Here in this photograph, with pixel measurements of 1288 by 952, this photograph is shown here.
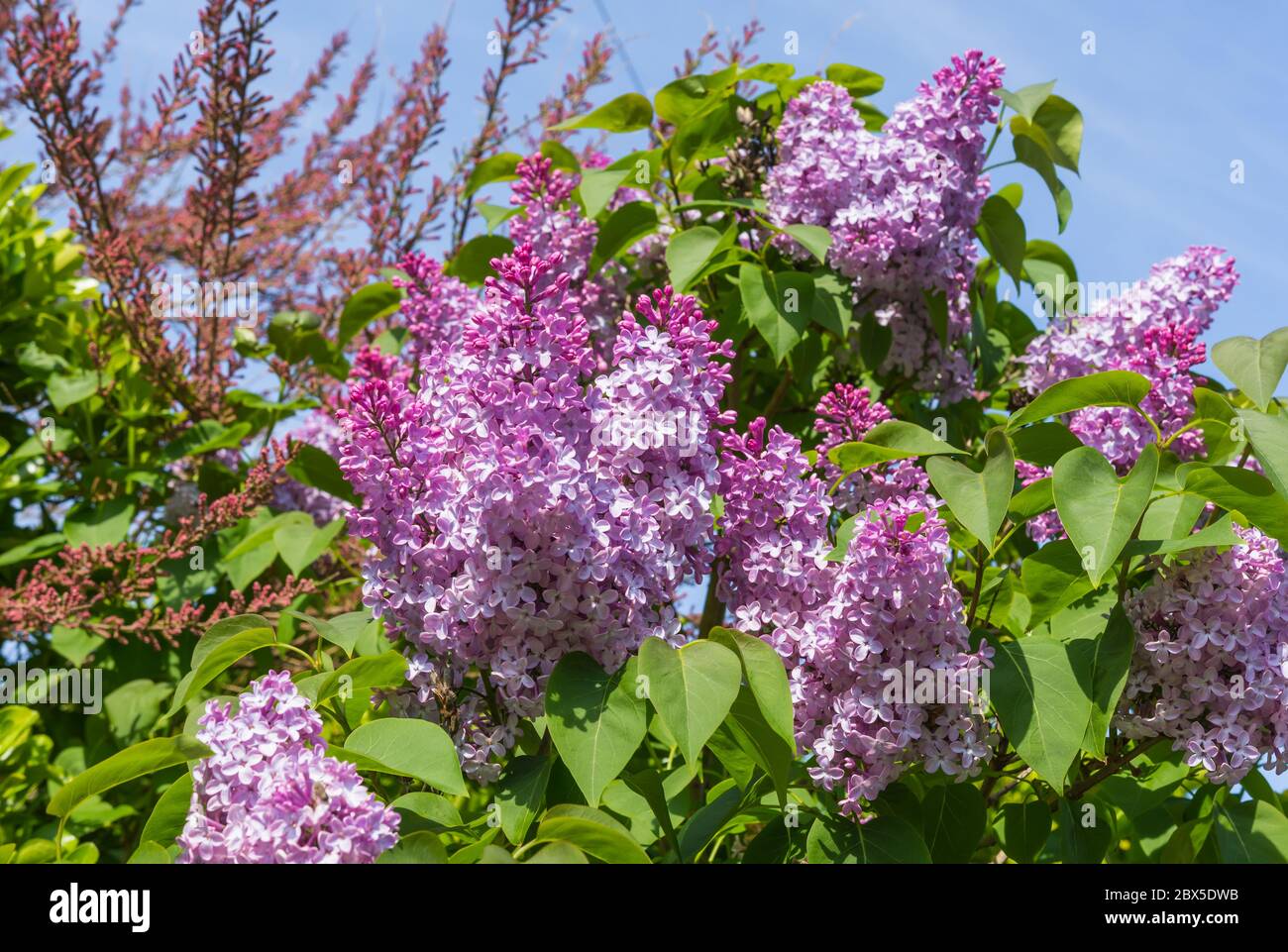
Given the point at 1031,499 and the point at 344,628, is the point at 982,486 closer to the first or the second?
the point at 1031,499

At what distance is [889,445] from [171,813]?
1120mm

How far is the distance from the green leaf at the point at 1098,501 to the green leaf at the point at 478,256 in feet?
4.74

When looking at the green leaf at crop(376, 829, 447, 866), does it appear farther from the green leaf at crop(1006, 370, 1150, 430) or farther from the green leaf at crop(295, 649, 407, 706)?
the green leaf at crop(1006, 370, 1150, 430)

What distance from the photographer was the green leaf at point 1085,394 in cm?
172

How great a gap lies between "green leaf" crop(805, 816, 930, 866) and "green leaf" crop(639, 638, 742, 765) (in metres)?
0.36

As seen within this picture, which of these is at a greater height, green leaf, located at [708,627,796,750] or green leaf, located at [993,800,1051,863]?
green leaf, located at [708,627,796,750]

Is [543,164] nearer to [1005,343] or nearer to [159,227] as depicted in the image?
[1005,343]

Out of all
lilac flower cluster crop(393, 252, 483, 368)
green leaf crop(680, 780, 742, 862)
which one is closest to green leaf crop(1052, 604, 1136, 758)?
green leaf crop(680, 780, 742, 862)

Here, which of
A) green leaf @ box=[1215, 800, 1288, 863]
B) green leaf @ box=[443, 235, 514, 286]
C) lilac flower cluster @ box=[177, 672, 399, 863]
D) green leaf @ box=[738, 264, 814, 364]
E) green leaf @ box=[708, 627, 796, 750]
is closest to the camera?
lilac flower cluster @ box=[177, 672, 399, 863]

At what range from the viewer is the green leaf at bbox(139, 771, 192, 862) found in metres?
1.64

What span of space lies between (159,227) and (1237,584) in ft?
15.9

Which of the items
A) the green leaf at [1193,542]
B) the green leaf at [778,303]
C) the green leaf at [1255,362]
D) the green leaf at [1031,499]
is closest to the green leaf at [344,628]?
the green leaf at [778,303]

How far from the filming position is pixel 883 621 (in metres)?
1.63

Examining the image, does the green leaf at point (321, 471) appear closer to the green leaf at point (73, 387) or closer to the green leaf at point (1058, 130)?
the green leaf at point (73, 387)
